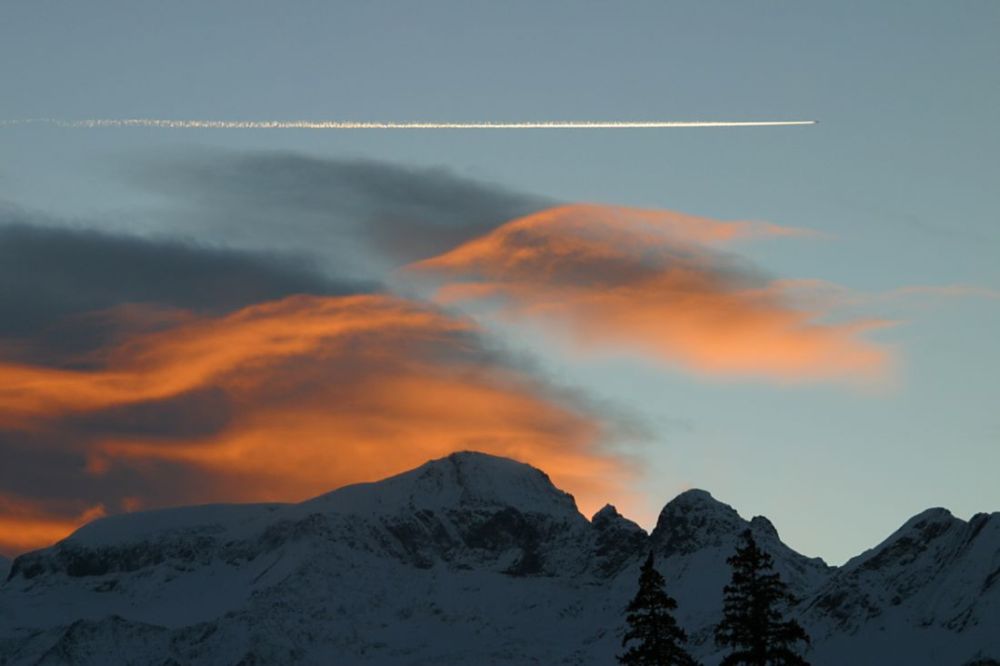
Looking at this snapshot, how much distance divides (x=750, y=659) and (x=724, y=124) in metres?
73.4

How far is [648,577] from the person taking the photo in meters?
110

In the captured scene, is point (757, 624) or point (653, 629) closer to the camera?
point (757, 624)

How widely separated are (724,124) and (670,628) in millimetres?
69524

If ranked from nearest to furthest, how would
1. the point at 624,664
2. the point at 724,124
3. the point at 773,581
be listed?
the point at 773,581, the point at 624,664, the point at 724,124

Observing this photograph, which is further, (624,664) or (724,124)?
(724,124)

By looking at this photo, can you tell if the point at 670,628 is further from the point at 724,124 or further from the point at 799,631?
the point at 724,124

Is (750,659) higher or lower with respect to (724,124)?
lower

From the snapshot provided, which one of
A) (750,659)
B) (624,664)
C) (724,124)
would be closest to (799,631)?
(750,659)

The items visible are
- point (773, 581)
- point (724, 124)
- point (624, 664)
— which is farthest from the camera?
point (724, 124)

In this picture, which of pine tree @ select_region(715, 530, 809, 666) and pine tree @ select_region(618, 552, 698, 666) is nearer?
pine tree @ select_region(715, 530, 809, 666)

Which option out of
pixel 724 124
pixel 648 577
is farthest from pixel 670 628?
pixel 724 124

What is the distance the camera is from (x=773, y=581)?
344 ft

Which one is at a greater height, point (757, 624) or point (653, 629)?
point (653, 629)

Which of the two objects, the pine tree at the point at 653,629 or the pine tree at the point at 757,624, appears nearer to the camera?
the pine tree at the point at 757,624
